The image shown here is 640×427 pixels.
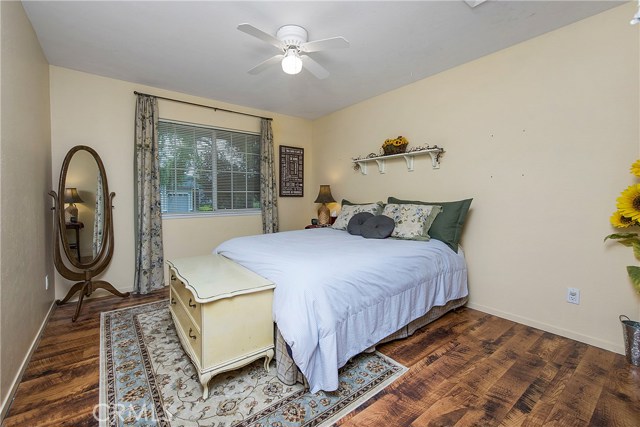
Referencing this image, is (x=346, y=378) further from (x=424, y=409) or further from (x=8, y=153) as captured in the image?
(x=8, y=153)

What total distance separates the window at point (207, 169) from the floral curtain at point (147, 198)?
0.18m

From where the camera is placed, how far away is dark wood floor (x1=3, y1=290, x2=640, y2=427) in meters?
1.41

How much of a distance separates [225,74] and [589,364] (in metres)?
3.97

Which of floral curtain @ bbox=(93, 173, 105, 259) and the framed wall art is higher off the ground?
the framed wall art

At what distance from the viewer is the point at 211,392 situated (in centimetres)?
158

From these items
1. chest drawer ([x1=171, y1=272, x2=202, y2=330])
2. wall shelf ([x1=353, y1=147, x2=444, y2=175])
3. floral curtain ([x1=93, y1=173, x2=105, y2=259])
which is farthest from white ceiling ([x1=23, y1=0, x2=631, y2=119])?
chest drawer ([x1=171, y1=272, x2=202, y2=330])

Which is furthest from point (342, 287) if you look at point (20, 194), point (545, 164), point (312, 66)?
point (20, 194)

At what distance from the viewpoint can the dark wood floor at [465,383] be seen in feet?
4.63

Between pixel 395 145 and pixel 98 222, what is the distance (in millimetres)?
3414

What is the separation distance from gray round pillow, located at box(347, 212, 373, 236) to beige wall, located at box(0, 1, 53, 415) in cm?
258

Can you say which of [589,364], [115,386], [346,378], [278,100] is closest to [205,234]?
[278,100]

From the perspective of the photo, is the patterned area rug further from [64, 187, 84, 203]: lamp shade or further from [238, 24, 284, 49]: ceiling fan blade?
[238, 24, 284, 49]: ceiling fan blade

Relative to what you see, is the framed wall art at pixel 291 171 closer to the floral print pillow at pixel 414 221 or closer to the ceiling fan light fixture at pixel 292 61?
the floral print pillow at pixel 414 221

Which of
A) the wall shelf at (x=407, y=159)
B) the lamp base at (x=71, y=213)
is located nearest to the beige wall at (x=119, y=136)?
the lamp base at (x=71, y=213)
